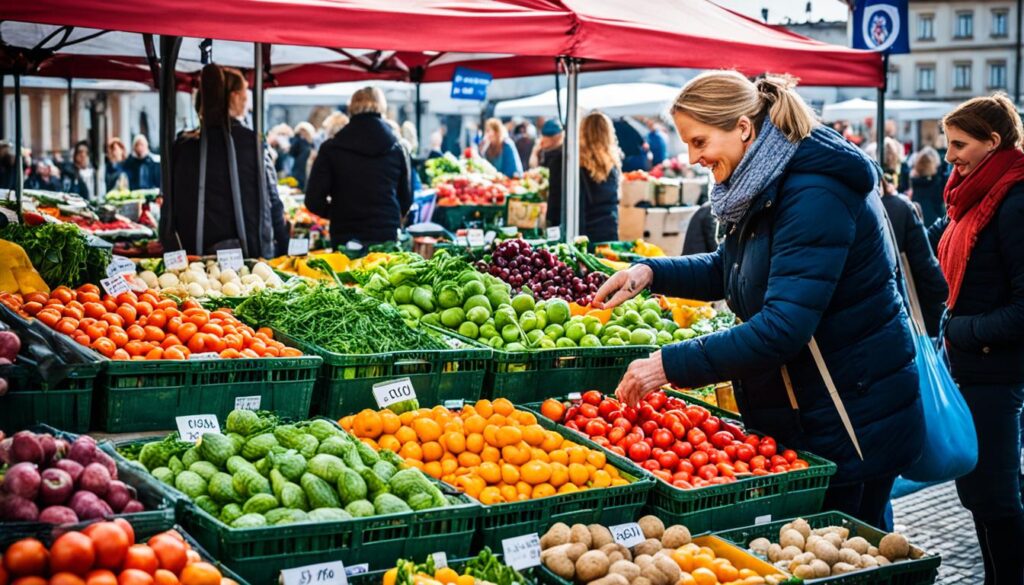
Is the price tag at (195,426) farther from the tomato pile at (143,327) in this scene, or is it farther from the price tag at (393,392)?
the price tag at (393,392)

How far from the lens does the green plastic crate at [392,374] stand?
3848 millimetres

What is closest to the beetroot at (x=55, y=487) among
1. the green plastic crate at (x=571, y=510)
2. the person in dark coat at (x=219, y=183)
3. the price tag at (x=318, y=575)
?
the price tag at (x=318, y=575)

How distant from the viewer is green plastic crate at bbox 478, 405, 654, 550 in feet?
9.90

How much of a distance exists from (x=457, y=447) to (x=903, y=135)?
2307 inches

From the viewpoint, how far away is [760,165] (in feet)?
9.86

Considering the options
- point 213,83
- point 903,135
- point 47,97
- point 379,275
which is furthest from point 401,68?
point 903,135

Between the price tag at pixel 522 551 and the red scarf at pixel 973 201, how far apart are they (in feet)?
7.79

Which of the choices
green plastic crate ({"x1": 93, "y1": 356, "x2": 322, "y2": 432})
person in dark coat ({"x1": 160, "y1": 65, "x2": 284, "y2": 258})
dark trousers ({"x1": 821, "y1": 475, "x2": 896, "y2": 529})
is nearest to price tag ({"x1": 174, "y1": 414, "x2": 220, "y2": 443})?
green plastic crate ({"x1": 93, "y1": 356, "x2": 322, "y2": 432})

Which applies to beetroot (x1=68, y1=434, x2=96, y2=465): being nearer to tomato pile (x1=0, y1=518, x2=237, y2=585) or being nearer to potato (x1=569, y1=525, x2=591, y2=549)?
tomato pile (x1=0, y1=518, x2=237, y2=585)

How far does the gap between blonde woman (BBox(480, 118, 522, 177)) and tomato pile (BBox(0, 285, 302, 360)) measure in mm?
11317

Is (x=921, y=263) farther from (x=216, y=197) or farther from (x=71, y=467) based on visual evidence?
(x=71, y=467)

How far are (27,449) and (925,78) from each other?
66.3 metres

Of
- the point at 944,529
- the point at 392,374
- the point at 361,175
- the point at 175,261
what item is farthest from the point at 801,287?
the point at 361,175

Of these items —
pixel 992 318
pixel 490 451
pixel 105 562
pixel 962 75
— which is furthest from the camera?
pixel 962 75
